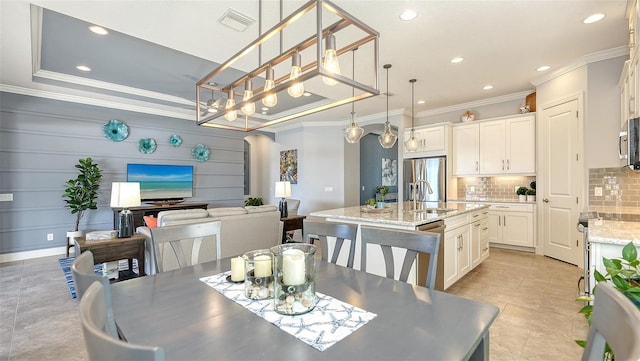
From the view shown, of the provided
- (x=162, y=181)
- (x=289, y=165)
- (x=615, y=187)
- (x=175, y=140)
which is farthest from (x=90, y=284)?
(x=289, y=165)

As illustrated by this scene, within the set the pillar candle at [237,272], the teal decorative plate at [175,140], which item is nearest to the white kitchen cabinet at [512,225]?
the pillar candle at [237,272]

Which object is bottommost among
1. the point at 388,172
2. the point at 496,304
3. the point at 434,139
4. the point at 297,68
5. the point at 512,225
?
the point at 496,304

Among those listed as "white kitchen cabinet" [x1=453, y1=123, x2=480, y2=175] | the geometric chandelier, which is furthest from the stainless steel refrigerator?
the geometric chandelier

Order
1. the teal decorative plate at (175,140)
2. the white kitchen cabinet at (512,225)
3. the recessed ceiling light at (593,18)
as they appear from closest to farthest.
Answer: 1. the recessed ceiling light at (593,18)
2. the white kitchen cabinet at (512,225)
3. the teal decorative plate at (175,140)

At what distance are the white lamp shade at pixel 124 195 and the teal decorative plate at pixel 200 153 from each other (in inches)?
140

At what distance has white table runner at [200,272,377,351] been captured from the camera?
922 millimetres

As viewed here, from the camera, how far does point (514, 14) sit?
2680 millimetres

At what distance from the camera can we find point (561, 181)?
4180 millimetres

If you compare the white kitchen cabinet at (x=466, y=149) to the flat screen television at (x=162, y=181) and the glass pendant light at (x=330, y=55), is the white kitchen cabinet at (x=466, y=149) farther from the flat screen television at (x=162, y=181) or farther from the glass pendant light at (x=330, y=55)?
the flat screen television at (x=162, y=181)

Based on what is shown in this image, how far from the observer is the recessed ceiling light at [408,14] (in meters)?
2.58

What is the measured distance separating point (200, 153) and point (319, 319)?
21.2ft

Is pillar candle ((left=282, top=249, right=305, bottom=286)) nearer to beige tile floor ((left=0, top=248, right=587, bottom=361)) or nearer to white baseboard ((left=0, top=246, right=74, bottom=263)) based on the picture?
beige tile floor ((left=0, top=248, right=587, bottom=361))

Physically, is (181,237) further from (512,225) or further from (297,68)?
(512,225)

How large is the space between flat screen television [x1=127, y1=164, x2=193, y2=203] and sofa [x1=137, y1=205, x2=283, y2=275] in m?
2.77
